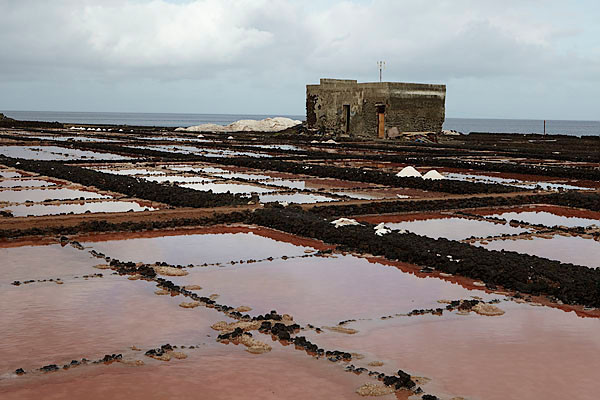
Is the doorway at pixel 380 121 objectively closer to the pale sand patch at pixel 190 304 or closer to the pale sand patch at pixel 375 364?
the pale sand patch at pixel 190 304

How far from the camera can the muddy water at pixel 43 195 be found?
9.65 m

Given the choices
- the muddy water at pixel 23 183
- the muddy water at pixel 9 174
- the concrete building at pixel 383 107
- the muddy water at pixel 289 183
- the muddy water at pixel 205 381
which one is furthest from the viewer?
the concrete building at pixel 383 107

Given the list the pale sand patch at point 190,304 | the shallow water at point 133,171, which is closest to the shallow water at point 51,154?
the shallow water at point 133,171

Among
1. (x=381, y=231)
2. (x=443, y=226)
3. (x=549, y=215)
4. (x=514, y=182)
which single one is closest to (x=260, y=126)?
(x=514, y=182)

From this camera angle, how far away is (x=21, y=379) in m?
3.33

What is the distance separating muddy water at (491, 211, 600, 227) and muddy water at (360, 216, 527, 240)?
1.93 ft

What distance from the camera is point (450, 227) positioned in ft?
25.7

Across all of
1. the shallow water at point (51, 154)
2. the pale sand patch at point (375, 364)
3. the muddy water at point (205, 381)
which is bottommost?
the muddy water at point (205, 381)

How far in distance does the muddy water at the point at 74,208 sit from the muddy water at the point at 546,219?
165 inches

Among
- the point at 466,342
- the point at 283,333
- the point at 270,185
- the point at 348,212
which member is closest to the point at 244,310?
the point at 283,333

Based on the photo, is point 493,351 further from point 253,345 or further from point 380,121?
point 380,121

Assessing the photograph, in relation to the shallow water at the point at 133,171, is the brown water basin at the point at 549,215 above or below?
below

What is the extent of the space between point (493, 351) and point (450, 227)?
13.4 ft

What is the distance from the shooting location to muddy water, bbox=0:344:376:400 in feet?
10.5
